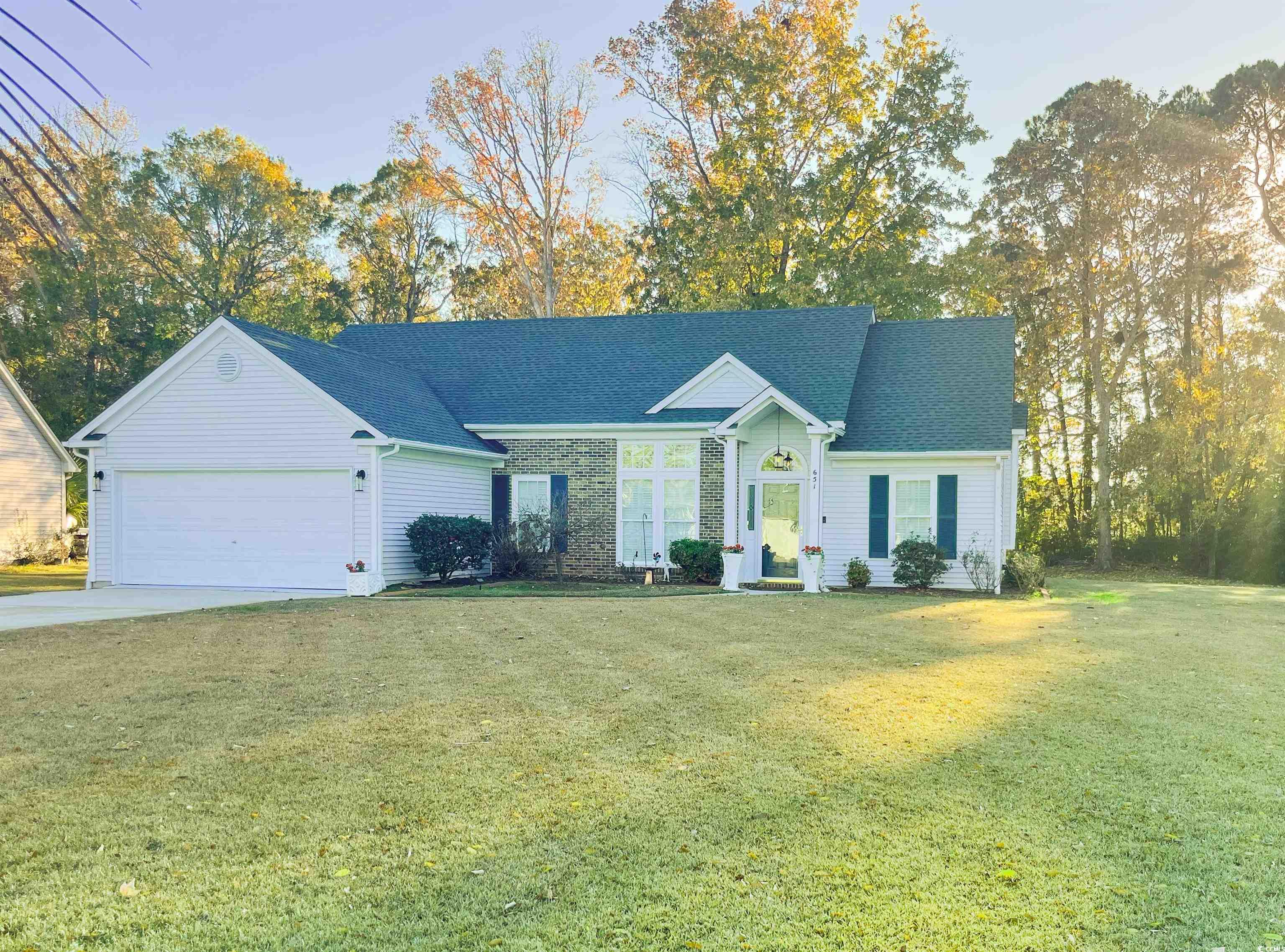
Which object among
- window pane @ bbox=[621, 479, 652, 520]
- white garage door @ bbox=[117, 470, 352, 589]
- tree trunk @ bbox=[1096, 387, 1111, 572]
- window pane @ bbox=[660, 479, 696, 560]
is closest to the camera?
white garage door @ bbox=[117, 470, 352, 589]

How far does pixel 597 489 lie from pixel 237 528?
691cm

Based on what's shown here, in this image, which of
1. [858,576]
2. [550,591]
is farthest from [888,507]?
[550,591]

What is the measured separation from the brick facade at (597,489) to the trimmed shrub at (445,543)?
216cm

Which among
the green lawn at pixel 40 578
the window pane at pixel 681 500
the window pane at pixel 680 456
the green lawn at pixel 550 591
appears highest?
the window pane at pixel 680 456

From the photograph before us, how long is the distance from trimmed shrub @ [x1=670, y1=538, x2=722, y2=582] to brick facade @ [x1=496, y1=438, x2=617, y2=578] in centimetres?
163

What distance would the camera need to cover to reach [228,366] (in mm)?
19125

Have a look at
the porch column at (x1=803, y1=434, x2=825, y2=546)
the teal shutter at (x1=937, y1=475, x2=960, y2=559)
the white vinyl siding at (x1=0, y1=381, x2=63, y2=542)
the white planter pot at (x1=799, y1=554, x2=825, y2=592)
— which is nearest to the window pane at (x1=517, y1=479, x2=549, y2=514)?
the porch column at (x1=803, y1=434, x2=825, y2=546)

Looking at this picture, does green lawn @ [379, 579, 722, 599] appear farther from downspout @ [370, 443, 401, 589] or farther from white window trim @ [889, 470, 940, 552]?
white window trim @ [889, 470, 940, 552]

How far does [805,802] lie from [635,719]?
225cm

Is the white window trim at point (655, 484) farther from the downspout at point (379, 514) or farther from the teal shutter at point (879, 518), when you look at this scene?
the downspout at point (379, 514)

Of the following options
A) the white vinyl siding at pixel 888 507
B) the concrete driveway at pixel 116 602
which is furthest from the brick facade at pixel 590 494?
the concrete driveway at pixel 116 602

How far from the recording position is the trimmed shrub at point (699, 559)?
2016cm

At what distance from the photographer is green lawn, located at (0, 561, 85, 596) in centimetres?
1983

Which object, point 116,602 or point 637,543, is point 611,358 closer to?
point 637,543
